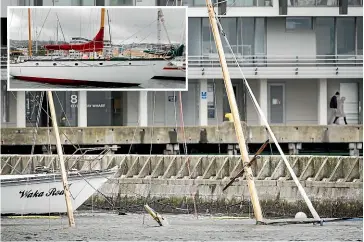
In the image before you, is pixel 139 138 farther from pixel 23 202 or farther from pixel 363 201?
pixel 363 201

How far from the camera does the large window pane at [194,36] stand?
2864 inches

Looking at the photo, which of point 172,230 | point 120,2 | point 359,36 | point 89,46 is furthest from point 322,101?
point 89,46

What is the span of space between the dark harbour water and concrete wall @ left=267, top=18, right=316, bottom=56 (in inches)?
1067

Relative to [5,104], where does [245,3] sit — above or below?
above

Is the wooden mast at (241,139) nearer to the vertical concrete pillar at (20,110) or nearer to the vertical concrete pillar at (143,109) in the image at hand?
the vertical concrete pillar at (20,110)

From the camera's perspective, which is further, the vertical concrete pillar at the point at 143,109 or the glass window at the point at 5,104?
the vertical concrete pillar at the point at 143,109

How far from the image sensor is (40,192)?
5050 cm

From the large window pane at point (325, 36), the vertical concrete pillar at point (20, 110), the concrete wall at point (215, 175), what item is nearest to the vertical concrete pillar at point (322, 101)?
the large window pane at point (325, 36)

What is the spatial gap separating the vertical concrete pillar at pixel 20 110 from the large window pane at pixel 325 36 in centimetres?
1541

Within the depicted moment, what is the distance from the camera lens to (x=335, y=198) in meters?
47.2

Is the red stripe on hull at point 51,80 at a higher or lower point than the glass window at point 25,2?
lower

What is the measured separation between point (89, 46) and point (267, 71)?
1505 inches

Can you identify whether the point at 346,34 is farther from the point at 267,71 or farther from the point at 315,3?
the point at 267,71

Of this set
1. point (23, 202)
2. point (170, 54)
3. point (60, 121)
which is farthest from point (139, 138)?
point (170, 54)
